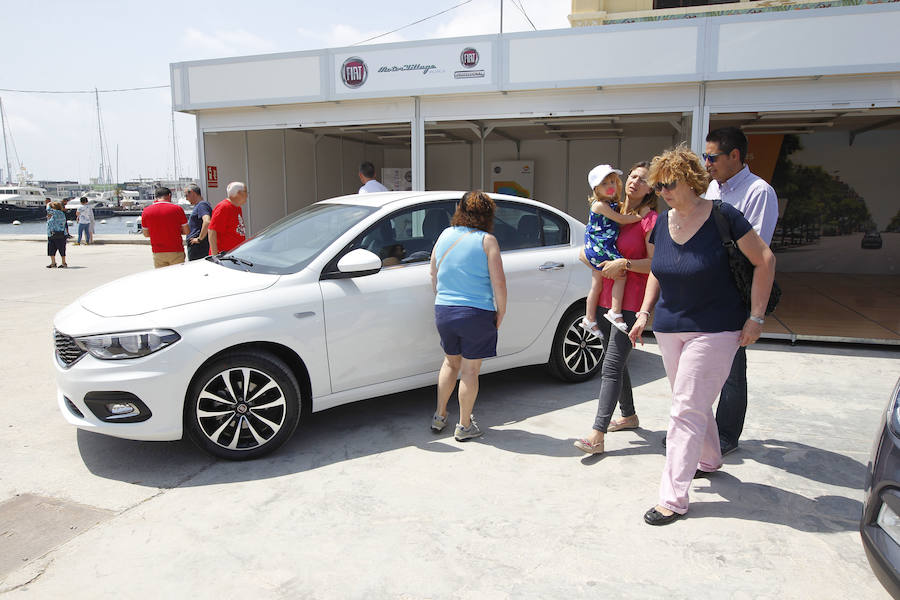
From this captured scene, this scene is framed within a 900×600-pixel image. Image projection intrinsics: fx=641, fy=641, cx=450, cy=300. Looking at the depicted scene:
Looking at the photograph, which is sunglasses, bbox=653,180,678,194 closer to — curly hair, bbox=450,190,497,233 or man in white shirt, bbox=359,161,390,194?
curly hair, bbox=450,190,497,233

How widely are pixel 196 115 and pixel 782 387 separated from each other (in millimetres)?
8830

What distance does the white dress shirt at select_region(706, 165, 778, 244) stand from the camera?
3527mm

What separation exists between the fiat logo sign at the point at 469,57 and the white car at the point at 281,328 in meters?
3.62

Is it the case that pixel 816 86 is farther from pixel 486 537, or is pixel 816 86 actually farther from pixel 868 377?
pixel 486 537

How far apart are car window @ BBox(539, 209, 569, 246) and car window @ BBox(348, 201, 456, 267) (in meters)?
0.91

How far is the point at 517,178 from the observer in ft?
51.7

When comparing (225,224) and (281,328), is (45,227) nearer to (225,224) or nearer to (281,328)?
(225,224)

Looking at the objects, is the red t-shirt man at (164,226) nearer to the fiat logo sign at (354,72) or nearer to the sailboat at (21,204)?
the fiat logo sign at (354,72)

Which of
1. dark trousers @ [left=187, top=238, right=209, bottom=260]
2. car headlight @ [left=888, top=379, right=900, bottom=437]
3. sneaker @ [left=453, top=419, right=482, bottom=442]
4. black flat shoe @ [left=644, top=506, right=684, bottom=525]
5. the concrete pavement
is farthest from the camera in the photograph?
dark trousers @ [left=187, top=238, right=209, bottom=260]

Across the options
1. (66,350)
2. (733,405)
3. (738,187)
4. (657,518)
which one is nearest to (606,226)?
(738,187)

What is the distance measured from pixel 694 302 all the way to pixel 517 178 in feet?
43.0

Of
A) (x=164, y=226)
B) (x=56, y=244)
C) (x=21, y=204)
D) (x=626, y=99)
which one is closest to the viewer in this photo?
(x=164, y=226)

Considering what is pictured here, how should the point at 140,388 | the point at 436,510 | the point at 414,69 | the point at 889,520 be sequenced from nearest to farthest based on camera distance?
the point at 889,520
the point at 436,510
the point at 140,388
the point at 414,69

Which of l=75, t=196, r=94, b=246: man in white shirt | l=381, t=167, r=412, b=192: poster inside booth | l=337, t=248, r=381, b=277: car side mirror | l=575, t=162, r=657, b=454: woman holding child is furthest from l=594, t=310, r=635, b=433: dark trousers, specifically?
l=75, t=196, r=94, b=246: man in white shirt
